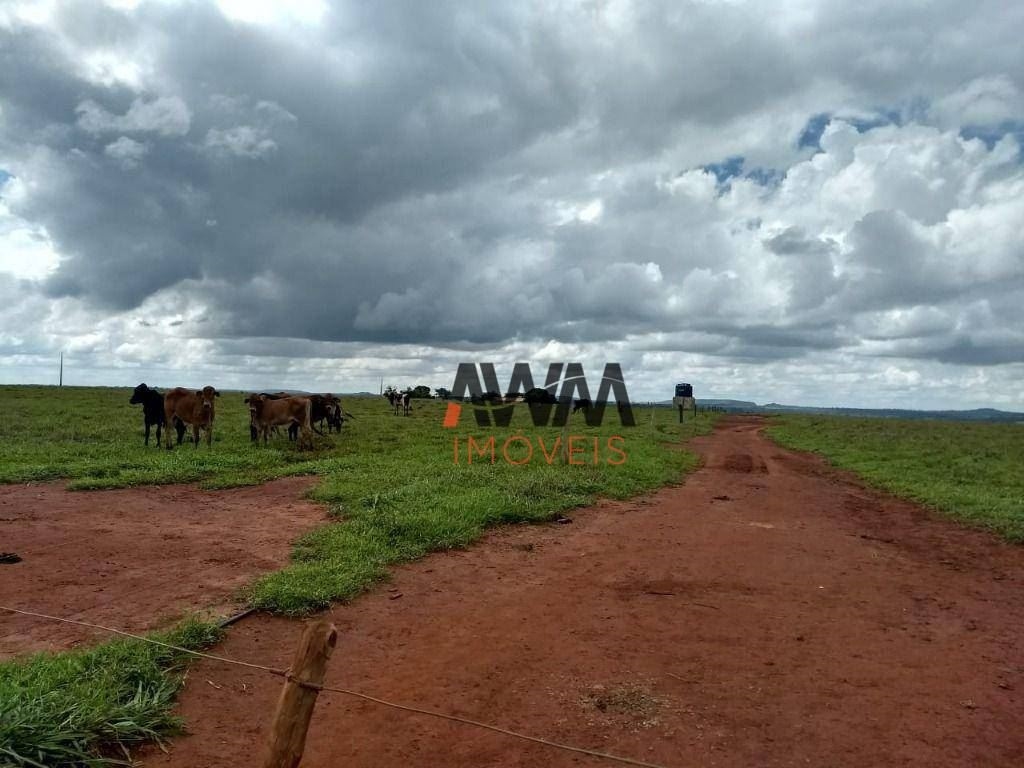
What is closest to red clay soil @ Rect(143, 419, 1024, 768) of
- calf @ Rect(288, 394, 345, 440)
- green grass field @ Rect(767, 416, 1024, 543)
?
green grass field @ Rect(767, 416, 1024, 543)

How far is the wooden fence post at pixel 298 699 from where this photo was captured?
9.13 feet

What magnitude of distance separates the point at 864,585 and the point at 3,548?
30.1 ft

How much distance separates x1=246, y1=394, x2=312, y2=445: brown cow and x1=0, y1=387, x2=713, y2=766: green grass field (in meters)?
0.66

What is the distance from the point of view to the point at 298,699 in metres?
2.80

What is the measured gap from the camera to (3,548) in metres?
7.13

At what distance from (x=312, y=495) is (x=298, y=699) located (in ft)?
26.1

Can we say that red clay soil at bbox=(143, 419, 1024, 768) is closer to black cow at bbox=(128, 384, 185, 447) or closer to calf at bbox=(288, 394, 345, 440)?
black cow at bbox=(128, 384, 185, 447)

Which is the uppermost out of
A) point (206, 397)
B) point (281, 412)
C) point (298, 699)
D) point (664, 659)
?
point (206, 397)

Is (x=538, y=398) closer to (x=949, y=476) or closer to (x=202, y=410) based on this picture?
(x=202, y=410)

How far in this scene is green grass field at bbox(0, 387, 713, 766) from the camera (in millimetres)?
3680

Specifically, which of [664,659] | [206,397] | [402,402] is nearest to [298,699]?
[664,659]

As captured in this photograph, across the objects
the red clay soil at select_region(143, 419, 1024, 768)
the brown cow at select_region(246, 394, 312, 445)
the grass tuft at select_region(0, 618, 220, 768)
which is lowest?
the red clay soil at select_region(143, 419, 1024, 768)

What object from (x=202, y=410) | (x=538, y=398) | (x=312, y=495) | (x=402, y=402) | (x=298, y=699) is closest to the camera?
(x=298, y=699)

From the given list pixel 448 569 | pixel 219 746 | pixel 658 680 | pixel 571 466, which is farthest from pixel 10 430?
pixel 658 680
